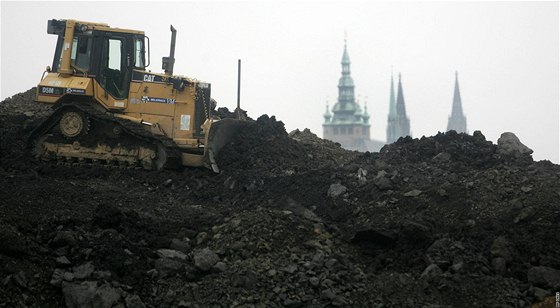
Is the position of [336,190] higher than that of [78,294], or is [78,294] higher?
[336,190]

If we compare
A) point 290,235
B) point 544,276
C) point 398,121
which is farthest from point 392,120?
point 544,276

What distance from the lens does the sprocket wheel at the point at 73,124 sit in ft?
53.8

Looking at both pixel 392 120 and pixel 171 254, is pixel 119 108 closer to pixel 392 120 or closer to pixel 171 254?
pixel 171 254

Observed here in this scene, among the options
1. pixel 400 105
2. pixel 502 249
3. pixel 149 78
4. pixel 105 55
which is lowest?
pixel 502 249

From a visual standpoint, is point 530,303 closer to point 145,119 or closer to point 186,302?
point 186,302

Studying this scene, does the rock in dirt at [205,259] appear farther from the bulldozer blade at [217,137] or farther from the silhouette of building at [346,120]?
the silhouette of building at [346,120]

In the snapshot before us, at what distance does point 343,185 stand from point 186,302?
5298 mm

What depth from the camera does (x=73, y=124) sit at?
1645 centimetres

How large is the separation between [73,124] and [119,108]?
3.38 feet

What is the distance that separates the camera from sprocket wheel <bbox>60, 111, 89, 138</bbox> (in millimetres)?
16406

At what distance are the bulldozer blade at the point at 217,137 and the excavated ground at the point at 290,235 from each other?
0.47 meters

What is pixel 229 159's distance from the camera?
1661 cm

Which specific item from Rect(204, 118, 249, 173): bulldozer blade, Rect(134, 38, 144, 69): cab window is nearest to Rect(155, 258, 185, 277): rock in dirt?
Rect(204, 118, 249, 173): bulldozer blade

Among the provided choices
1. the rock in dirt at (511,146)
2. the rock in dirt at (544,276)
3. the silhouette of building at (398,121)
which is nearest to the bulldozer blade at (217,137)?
the rock in dirt at (511,146)
